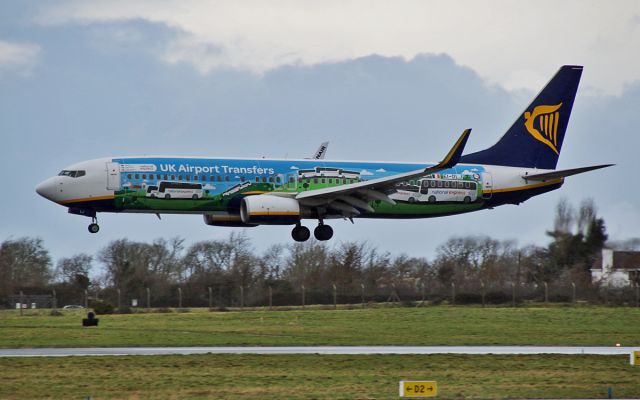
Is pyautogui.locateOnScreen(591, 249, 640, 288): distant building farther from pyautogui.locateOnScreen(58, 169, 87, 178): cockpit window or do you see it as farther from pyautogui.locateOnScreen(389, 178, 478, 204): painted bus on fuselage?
pyautogui.locateOnScreen(58, 169, 87, 178): cockpit window

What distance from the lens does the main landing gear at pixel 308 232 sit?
5869 cm

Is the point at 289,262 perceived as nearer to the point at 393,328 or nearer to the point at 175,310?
the point at 175,310

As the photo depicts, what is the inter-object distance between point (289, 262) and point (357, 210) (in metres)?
33.5

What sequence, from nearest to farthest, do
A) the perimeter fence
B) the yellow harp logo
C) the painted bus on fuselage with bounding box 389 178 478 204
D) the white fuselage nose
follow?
the white fuselage nose < the painted bus on fuselage with bounding box 389 178 478 204 < the yellow harp logo < the perimeter fence

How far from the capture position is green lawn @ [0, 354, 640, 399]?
30.5m

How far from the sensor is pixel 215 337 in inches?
1892

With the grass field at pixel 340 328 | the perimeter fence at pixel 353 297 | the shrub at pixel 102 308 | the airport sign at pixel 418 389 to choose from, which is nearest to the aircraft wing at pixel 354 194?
the grass field at pixel 340 328

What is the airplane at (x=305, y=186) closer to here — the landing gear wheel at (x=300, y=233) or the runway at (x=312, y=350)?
the landing gear wheel at (x=300, y=233)

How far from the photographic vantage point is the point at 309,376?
112 feet

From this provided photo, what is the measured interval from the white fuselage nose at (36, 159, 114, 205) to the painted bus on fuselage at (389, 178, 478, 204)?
14532 millimetres

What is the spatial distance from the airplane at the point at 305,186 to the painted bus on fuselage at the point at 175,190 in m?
0.05

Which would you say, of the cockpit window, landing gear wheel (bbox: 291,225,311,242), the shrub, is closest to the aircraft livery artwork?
the cockpit window

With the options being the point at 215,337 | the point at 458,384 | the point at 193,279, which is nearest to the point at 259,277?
the point at 193,279

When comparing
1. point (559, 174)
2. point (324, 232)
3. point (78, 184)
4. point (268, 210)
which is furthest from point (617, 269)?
point (78, 184)
